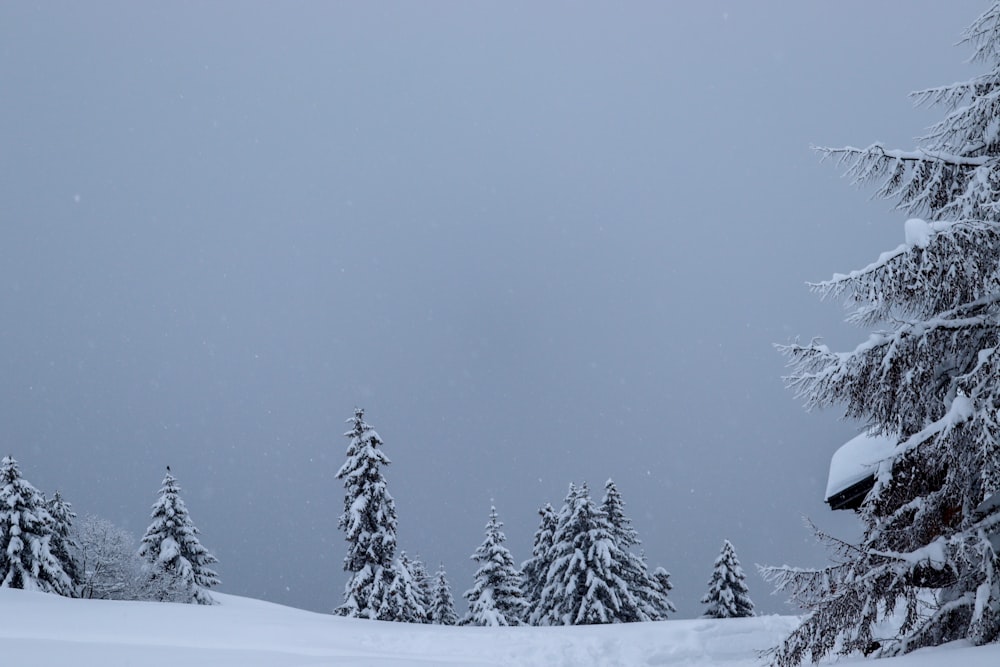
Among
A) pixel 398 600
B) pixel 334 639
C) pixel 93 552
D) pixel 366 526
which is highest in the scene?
pixel 366 526

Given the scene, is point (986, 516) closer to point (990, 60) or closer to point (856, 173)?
point (856, 173)

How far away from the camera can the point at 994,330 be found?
6277 mm

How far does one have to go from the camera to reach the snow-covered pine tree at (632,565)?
3234 cm

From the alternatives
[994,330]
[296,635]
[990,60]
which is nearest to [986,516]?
[994,330]

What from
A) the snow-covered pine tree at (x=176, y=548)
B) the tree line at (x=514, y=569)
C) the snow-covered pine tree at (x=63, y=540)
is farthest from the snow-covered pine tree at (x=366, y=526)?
the snow-covered pine tree at (x=63, y=540)

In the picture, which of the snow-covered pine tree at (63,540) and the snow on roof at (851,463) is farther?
the snow-covered pine tree at (63,540)

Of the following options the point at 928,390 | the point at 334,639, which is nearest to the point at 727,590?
the point at 334,639

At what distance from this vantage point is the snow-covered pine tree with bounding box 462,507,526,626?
33.4m

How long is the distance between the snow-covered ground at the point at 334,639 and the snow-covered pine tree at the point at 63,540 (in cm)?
1340

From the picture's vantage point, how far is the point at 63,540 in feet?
92.5

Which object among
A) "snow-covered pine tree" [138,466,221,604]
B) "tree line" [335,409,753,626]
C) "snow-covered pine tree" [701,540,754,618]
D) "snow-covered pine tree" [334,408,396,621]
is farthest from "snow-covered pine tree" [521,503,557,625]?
"snow-covered pine tree" [138,466,221,604]

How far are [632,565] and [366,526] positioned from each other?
43.7 ft

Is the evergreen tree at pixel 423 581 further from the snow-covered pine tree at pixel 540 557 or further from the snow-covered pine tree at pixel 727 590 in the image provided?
the snow-covered pine tree at pixel 727 590

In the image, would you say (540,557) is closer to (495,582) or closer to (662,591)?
(495,582)
